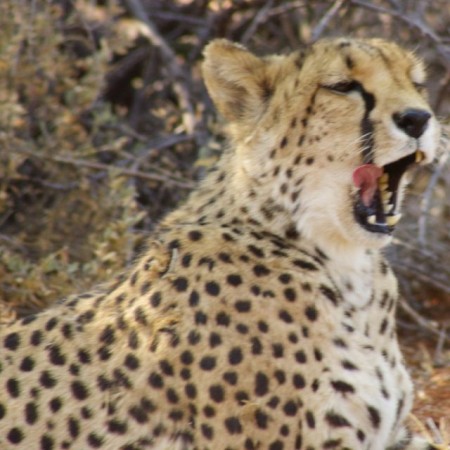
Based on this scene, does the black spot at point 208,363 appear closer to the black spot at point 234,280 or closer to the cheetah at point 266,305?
the cheetah at point 266,305

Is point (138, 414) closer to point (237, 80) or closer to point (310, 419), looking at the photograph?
point (310, 419)

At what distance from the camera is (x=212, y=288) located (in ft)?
7.76

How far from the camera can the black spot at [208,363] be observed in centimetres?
229

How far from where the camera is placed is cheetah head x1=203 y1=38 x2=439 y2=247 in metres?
2.28

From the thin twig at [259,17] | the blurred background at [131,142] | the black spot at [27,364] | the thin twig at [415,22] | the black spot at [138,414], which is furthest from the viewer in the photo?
the thin twig at [259,17]

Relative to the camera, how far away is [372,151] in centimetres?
228

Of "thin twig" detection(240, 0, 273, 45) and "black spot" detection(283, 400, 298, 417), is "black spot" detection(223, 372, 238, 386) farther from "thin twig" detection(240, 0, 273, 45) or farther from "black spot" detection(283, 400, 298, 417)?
"thin twig" detection(240, 0, 273, 45)

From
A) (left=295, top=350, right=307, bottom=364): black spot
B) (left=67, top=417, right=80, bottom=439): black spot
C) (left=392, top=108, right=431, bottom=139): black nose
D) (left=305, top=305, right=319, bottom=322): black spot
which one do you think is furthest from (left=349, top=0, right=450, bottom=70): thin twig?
(left=67, top=417, right=80, bottom=439): black spot

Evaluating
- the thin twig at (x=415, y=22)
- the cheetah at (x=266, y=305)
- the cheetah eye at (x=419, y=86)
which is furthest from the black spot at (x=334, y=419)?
the thin twig at (x=415, y=22)

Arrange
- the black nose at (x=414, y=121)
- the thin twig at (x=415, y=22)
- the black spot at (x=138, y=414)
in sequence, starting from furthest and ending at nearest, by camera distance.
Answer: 1. the thin twig at (x=415, y=22)
2. the black spot at (x=138, y=414)
3. the black nose at (x=414, y=121)

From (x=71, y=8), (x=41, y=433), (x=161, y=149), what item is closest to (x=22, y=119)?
(x=161, y=149)

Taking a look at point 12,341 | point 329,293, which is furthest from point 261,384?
point 12,341

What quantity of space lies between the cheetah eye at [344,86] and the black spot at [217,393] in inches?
27.1

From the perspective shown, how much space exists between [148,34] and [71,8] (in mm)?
623
